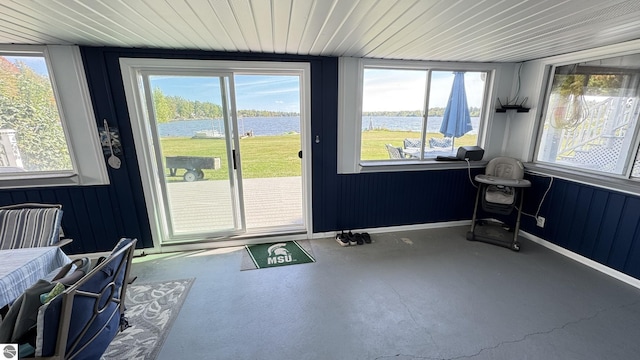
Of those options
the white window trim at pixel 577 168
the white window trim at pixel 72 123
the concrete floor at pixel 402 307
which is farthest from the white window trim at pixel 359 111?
the white window trim at pixel 72 123

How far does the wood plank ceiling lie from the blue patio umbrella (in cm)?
72

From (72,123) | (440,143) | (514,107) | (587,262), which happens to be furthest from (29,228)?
(587,262)

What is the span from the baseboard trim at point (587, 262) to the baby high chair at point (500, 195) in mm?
267

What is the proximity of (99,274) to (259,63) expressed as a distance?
7.30ft

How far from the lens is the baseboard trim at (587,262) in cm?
231

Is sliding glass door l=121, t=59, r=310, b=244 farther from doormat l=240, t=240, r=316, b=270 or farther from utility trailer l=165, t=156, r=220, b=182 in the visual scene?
doormat l=240, t=240, r=316, b=270

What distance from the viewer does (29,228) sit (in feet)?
6.07

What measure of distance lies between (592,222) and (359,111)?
8.88ft

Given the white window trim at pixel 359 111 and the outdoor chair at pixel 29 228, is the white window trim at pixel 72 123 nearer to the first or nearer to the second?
the outdoor chair at pixel 29 228

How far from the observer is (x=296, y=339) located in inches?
68.9

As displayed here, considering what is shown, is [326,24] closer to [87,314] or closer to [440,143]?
[87,314]

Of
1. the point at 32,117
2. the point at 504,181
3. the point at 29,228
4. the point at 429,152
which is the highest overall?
the point at 32,117

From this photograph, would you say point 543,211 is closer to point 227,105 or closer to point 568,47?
point 568,47

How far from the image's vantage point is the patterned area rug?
1650 millimetres
